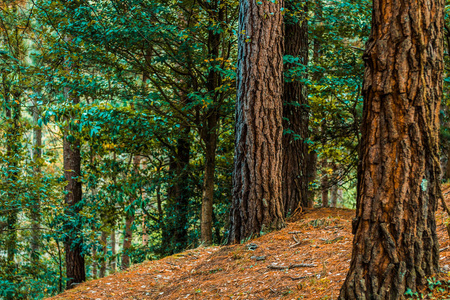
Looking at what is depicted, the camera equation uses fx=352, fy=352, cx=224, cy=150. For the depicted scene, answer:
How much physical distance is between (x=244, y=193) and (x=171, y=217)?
5.43 m

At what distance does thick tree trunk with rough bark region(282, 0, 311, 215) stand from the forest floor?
748mm

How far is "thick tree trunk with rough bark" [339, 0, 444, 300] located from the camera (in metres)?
2.20

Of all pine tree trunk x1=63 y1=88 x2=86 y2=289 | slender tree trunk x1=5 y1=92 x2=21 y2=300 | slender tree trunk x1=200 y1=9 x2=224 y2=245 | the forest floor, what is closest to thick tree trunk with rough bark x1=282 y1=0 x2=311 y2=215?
the forest floor

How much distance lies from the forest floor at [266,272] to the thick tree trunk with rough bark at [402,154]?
0.26m

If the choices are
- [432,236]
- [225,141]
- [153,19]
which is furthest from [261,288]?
[225,141]

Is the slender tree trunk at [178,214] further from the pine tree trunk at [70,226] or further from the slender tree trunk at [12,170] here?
the slender tree trunk at [12,170]

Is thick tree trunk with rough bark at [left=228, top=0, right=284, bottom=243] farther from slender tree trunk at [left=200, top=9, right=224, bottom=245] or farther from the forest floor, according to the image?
slender tree trunk at [left=200, top=9, right=224, bottom=245]

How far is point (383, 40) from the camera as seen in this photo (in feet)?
7.48

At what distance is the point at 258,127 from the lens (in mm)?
5020

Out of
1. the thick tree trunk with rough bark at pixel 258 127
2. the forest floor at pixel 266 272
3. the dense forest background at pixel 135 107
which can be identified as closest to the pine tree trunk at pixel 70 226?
the dense forest background at pixel 135 107

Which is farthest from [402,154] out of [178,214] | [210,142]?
[178,214]

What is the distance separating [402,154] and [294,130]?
14.6 ft

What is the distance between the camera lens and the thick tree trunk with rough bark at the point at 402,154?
2203 millimetres

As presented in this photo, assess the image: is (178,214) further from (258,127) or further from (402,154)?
(402,154)
